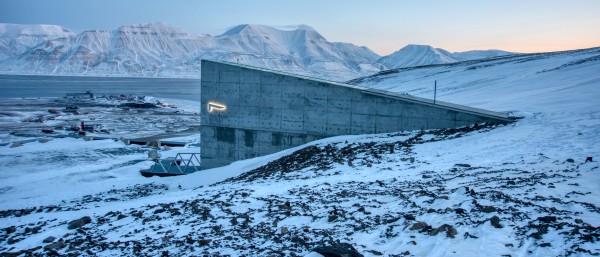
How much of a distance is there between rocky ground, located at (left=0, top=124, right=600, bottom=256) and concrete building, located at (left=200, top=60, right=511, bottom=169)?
15.7ft

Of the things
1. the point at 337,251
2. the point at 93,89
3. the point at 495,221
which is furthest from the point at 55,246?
the point at 93,89

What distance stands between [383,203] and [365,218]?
93 centimetres

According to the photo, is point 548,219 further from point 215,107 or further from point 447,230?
point 215,107

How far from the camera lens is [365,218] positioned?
738 centimetres

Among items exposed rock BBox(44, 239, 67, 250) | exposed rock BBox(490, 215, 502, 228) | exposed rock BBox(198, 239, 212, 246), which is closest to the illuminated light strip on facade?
exposed rock BBox(44, 239, 67, 250)

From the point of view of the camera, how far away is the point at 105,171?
70.6ft

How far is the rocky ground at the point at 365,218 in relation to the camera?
5.87m

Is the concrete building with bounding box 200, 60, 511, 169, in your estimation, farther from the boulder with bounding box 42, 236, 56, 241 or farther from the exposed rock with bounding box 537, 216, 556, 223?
the boulder with bounding box 42, 236, 56, 241

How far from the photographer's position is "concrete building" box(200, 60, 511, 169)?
1672 centimetres

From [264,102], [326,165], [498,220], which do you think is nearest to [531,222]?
[498,220]

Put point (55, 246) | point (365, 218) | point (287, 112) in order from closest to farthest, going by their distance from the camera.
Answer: point (365, 218) → point (55, 246) → point (287, 112)

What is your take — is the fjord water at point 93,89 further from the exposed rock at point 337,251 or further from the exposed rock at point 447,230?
the exposed rock at point 447,230

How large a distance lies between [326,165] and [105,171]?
47.0 feet

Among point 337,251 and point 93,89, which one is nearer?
point 337,251
